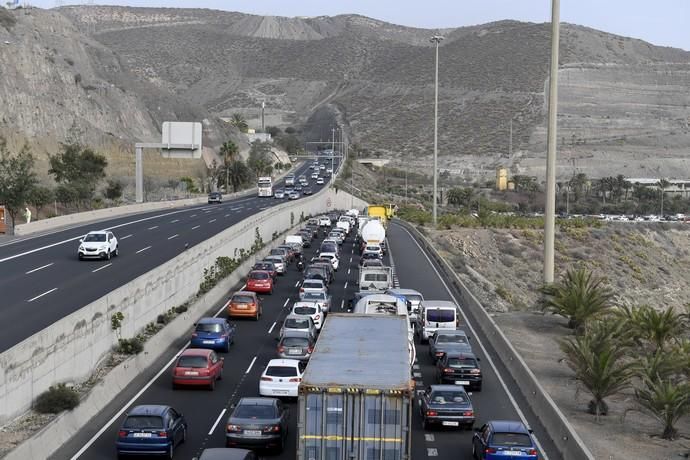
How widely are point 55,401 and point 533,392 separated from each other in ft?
35.9

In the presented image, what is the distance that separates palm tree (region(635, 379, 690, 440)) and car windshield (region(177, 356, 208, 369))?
10.6 m

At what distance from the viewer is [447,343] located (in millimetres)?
30078

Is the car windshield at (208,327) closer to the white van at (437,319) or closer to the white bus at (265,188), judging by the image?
the white van at (437,319)

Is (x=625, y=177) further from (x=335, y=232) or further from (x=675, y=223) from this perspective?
(x=335, y=232)

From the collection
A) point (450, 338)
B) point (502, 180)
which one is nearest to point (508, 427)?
point (450, 338)

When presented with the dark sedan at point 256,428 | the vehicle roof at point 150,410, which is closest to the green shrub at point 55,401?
the vehicle roof at point 150,410

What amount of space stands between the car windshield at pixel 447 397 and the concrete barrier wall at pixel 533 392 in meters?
1.88

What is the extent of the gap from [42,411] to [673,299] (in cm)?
Result: 6032

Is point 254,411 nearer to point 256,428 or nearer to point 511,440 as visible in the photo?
point 256,428

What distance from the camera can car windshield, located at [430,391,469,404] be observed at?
2273 cm

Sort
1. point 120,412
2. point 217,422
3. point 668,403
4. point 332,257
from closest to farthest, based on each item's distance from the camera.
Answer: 1. point 668,403
2. point 217,422
3. point 120,412
4. point 332,257

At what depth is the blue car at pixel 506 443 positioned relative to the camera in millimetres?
18922

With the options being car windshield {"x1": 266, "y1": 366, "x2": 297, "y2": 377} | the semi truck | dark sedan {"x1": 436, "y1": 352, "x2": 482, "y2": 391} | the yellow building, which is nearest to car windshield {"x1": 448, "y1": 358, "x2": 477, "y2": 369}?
dark sedan {"x1": 436, "y1": 352, "x2": 482, "y2": 391}

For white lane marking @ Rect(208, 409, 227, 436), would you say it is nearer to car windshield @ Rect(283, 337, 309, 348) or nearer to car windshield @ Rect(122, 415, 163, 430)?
car windshield @ Rect(122, 415, 163, 430)
